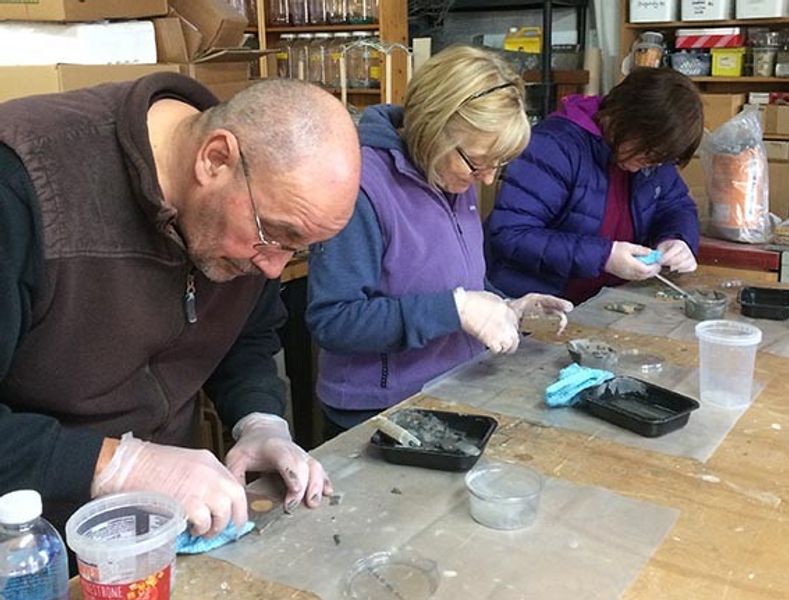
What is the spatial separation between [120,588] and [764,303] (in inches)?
65.7

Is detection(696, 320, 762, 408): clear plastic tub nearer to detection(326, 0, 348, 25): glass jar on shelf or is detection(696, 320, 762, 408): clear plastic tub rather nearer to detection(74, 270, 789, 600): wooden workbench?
detection(74, 270, 789, 600): wooden workbench

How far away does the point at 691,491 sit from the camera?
1.22 metres

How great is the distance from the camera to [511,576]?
1.01 metres

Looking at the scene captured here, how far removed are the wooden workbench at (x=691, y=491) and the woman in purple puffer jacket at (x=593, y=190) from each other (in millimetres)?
721

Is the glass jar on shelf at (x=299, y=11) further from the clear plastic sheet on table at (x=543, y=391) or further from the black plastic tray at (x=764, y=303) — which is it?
the clear plastic sheet on table at (x=543, y=391)

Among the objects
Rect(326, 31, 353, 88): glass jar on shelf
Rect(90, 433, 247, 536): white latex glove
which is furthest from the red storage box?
Rect(90, 433, 247, 536): white latex glove

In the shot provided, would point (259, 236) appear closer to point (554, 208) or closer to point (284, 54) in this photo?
point (554, 208)

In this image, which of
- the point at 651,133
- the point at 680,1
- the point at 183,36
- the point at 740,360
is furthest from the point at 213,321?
the point at 680,1

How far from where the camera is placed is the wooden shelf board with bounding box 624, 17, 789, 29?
436cm

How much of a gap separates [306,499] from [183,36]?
6.69ft

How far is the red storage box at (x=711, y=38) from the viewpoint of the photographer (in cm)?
450

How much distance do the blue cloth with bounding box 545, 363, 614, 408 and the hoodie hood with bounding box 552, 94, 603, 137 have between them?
940 millimetres

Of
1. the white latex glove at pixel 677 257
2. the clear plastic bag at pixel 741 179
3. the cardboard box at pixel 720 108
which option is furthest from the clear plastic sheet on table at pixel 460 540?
the cardboard box at pixel 720 108

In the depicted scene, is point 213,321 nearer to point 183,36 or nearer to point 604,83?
point 183,36
